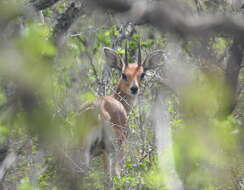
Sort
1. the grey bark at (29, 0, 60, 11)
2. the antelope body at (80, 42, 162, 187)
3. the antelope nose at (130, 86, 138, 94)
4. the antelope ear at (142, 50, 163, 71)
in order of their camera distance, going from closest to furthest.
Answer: the grey bark at (29, 0, 60, 11), the antelope body at (80, 42, 162, 187), the antelope nose at (130, 86, 138, 94), the antelope ear at (142, 50, 163, 71)

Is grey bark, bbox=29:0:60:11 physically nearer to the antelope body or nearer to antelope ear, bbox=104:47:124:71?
the antelope body

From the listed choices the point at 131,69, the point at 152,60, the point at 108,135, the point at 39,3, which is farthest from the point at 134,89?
the point at 39,3

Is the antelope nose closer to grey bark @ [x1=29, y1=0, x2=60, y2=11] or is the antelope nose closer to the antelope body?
the antelope body

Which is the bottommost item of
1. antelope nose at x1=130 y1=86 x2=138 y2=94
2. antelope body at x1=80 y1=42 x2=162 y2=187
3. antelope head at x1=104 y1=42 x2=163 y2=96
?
antelope body at x1=80 y1=42 x2=162 y2=187

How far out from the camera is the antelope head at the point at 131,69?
330 inches

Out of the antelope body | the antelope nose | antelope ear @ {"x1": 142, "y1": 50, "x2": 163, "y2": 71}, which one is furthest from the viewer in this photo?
antelope ear @ {"x1": 142, "y1": 50, "x2": 163, "y2": 71}

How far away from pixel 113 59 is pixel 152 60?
0.73 m

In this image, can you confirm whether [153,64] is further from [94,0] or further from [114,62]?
[94,0]

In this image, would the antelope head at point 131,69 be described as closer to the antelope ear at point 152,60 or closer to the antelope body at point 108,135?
Answer: the antelope ear at point 152,60

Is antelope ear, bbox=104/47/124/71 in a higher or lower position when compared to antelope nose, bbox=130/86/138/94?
higher

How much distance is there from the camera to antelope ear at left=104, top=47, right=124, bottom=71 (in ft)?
27.5

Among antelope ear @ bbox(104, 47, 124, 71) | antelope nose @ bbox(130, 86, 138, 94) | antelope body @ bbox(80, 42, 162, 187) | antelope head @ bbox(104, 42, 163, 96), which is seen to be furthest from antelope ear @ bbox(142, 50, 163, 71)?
antelope body @ bbox(80, 42, 162, 187)

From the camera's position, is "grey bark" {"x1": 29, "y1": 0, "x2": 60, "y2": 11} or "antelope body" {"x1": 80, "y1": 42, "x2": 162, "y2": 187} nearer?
"grey bark" {"x1": 29, "y1": 0, "x2": 60, "y2": 11}

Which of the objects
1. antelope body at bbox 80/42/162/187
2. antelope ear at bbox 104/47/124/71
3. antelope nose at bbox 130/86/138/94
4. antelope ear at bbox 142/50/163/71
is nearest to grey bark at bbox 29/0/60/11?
antelope body at bbox 80/42/162/187
